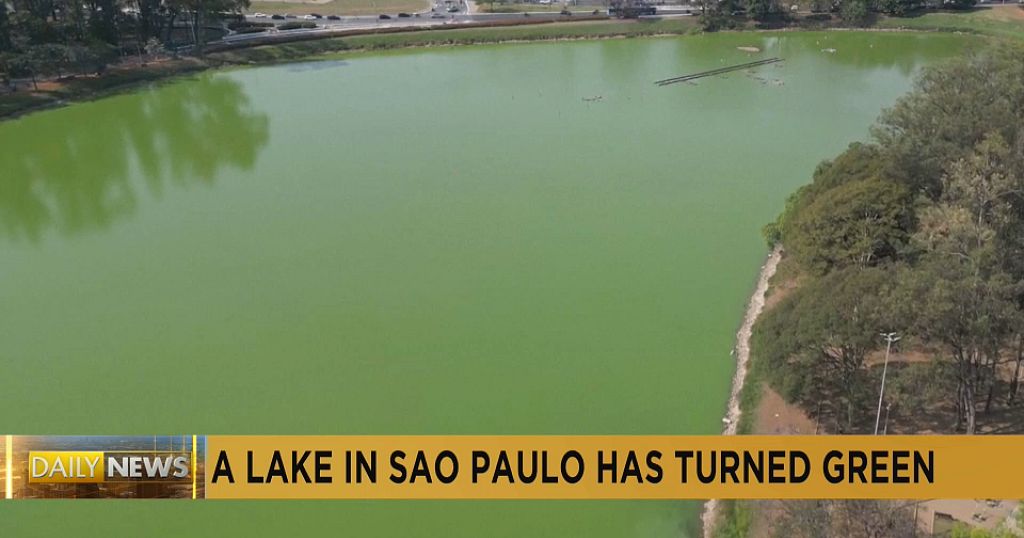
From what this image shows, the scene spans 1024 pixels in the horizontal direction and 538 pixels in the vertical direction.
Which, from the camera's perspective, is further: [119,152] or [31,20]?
[31,20]

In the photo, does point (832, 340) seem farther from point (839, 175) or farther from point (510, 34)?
point (510, 34)

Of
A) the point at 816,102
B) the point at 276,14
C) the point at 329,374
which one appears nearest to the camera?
the point at 329,374

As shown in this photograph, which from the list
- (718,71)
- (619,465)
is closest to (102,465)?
(619,465)

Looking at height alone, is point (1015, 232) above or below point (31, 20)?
below

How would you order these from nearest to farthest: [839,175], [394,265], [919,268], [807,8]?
1. [919,268]
2. [839,175]
3. [394,265]
4. [807,8]

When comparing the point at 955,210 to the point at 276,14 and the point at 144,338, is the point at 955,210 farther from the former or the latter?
the point at 276,14

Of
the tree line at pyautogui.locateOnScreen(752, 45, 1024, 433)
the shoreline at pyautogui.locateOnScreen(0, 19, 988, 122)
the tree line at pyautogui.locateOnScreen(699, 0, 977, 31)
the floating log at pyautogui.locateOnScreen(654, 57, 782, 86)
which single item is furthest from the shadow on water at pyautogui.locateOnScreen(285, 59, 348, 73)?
the tree line at pyautogui.locateOnScreen(752, 45, 1024, 433)

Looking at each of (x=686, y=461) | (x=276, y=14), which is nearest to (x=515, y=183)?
(x=686, y=461)
